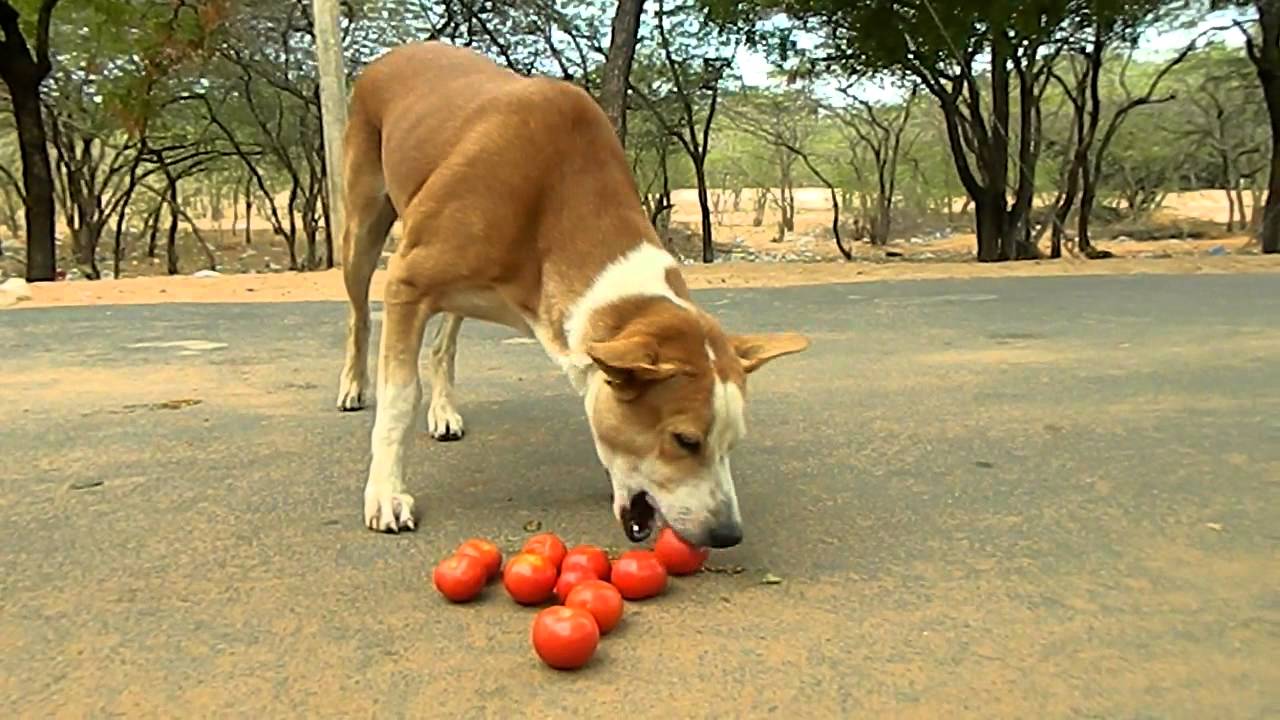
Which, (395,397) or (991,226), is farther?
(991,226)

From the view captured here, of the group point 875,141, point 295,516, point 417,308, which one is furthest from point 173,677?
point 875,141

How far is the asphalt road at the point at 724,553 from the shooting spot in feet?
7.45

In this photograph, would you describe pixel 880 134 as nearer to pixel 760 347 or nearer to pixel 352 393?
pixel 352 393

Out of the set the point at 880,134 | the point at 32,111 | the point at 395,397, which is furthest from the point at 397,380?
the point at 880,134

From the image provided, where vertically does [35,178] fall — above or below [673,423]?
above

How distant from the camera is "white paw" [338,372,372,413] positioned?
195 inches

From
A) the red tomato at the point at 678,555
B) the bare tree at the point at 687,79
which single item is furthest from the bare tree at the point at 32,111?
the red tomato at the point at 678,555

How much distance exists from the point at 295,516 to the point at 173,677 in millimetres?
1109

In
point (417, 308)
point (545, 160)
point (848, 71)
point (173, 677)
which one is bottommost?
point (173, 677)

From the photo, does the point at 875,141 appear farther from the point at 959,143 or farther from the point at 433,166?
the point at 433,166

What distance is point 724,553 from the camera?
3100 mm

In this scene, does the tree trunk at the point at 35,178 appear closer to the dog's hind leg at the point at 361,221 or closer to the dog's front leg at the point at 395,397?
the dog's hind leg at the point at 361,221

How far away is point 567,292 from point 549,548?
2.78 feet

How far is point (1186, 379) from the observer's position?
5555 millimetres
